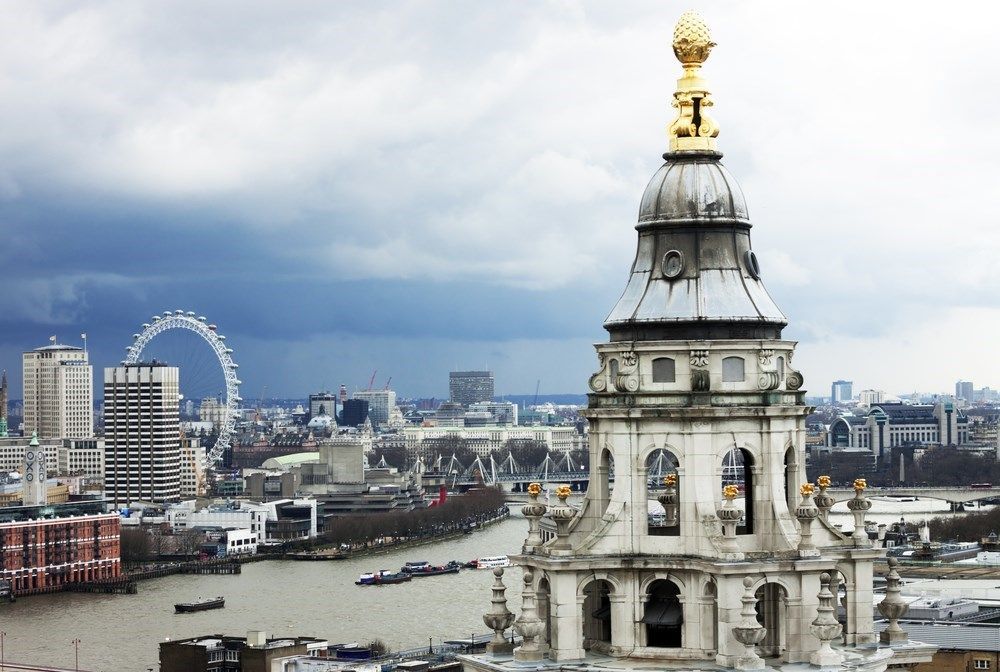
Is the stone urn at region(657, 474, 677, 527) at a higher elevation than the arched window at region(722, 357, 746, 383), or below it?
below

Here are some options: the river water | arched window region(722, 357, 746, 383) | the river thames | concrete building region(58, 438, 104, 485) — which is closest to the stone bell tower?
arched window region(722, 357, 746, 383)

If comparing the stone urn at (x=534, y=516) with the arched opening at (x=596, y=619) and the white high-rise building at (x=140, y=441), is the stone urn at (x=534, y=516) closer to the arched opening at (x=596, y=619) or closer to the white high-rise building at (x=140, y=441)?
the arched opening at (x=596, y=619)

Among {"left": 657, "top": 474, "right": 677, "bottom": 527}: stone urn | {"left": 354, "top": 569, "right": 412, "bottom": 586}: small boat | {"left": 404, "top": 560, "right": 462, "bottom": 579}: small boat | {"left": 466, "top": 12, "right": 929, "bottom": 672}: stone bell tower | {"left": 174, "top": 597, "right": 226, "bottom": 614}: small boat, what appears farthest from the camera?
{"left": 404, "top": 560, "right": 462, "bottom": 579}: small boat

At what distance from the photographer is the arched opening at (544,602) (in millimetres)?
12820

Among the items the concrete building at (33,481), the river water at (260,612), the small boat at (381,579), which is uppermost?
the concrete building at (33,481)

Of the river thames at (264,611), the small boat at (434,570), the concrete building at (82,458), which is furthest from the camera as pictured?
the concrete building at (82,458)

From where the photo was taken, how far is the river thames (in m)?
78.3

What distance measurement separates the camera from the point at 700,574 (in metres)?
12.3

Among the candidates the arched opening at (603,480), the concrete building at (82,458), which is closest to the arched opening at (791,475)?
Answer: the arched opening at (603,480)

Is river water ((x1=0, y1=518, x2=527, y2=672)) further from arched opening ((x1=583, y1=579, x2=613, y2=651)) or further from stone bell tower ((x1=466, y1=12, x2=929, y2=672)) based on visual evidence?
stone bell tower ((x1=466, y1=12, x2=929, y2=672))

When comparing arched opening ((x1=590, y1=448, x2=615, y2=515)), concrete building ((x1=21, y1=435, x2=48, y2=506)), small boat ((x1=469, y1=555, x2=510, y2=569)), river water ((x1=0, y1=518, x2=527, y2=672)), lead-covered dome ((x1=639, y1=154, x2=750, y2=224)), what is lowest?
river water ((x1=0, y1=518, x2=527, y2=672))

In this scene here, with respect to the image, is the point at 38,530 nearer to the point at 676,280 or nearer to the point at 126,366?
the point at 126,366

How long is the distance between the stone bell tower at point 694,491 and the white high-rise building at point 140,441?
159844mm

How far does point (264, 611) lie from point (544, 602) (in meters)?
80.2
